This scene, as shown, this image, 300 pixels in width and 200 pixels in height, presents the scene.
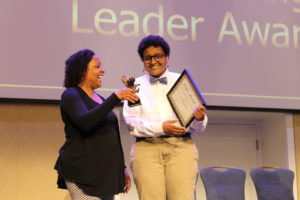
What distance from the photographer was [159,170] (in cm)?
246

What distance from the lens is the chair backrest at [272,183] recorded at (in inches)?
141

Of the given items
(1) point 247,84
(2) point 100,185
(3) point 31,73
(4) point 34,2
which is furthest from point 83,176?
(1) point 247,84

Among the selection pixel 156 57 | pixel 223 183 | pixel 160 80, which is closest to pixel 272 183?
pixel 223 183

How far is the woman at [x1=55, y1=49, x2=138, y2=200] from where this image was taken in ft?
7.17

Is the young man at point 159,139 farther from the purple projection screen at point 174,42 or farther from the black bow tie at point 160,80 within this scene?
the purple projection screen at point 174,42

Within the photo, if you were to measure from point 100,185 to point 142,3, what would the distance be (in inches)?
87.7

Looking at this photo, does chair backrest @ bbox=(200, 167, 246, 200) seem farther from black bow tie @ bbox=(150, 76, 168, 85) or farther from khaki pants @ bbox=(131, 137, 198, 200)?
black bow tie @ bbox=(150, 76, 168, 85)

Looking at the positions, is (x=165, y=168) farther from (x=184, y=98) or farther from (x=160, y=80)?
(x=160, y=80)

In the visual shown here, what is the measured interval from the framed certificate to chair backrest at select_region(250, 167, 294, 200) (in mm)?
1455

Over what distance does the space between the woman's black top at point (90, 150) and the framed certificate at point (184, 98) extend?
40 cm

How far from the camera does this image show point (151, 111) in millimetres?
2568

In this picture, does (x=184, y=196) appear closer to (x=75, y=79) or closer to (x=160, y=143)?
(x=160, y=143)

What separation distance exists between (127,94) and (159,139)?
36 cm

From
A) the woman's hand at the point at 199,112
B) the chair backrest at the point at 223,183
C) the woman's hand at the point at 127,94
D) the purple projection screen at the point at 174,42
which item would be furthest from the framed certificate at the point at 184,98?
the purple projection screen at the point at 174,42
